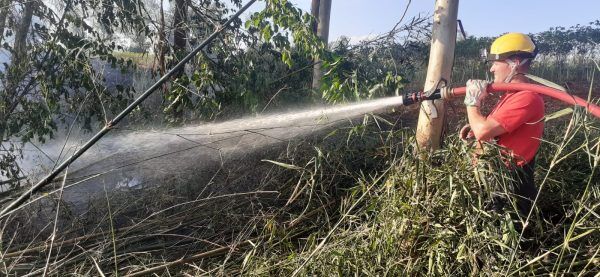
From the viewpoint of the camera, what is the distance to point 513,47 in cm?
257

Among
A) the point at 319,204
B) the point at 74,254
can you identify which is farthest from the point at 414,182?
the point at 74,254

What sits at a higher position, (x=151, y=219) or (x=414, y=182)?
(x=414, y=182)

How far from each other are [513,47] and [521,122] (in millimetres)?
458

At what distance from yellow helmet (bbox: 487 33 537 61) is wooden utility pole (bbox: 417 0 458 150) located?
404mm

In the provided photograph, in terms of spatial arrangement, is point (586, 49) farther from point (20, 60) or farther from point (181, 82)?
point (20, 60)

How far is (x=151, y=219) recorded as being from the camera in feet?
11.2

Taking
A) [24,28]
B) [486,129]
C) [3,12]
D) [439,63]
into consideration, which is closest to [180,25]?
[24,28]

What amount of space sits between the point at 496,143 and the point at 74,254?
2.70 meters

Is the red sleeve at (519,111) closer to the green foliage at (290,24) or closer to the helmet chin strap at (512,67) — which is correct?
the helmet chin strap at (512,67)

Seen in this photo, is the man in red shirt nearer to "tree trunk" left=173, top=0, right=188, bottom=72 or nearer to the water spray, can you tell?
the water spray

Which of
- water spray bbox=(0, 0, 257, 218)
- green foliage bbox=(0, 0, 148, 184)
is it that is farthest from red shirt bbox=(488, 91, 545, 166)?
green foliage bbox=(0, 0, 148, 184)

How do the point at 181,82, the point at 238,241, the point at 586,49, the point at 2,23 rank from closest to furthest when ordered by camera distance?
1. the point at 238,241
2. the point at 181,82
3. the point at 2,23
4. the point at 586,49

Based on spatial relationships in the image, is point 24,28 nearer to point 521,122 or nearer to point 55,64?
point 55,64

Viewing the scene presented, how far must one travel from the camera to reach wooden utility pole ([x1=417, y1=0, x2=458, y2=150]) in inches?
118
